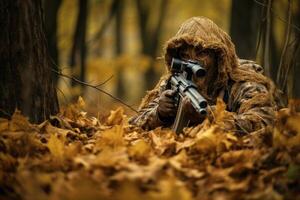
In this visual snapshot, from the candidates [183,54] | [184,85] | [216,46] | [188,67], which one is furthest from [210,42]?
[184,85]

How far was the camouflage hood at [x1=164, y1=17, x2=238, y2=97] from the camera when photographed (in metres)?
4.96

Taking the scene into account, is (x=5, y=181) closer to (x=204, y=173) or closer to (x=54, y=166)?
(x=54, y=166)

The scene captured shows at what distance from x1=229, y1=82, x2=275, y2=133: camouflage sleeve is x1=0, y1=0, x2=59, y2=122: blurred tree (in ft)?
4.98

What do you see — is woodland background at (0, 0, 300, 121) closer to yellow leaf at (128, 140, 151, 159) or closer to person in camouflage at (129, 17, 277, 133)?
person in camouflage at (129, 17, 277, 133)

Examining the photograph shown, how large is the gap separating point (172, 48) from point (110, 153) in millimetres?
2161

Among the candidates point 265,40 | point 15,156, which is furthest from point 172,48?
point 15,156

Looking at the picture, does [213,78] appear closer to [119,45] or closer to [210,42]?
[210,42]

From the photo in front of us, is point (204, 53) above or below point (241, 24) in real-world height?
above

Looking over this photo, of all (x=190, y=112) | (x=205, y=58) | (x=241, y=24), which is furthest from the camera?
(x=241, y=24)

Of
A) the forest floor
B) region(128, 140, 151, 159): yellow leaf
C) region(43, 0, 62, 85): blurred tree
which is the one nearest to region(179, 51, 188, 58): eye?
the forest floor

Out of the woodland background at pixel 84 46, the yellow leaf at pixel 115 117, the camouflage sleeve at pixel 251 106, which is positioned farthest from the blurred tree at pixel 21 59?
the camouflage sleeve at pixel 251 106

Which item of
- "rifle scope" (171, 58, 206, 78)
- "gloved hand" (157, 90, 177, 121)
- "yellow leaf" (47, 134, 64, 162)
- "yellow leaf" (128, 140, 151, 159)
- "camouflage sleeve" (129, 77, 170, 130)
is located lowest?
"camouflage sleeve" (129, 77, 170, 130)

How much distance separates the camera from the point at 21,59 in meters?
4.34

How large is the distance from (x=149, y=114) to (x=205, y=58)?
707 millimetres
